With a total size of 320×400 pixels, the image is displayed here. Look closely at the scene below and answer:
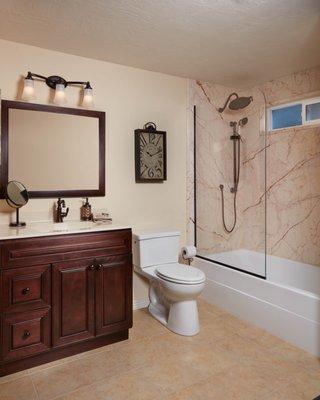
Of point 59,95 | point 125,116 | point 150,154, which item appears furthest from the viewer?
point 150,154

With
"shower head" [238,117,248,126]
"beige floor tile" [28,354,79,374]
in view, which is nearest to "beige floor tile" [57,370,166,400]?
"beige floor tile" [28,354,79,374]

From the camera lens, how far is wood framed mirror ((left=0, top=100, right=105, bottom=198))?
7.90ft

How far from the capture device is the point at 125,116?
2.95 meters

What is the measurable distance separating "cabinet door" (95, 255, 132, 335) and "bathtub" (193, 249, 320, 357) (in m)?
1.04

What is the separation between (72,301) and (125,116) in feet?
5.65

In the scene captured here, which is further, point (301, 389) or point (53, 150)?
point (53, 150)

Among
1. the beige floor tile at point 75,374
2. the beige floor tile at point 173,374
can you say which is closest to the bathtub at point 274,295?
the beige floor tile at point 173,374

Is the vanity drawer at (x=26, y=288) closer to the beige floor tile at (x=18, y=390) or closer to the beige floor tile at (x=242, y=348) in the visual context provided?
the beige floor tile at (x=18, y=390)

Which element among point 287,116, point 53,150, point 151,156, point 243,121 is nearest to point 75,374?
point 53,150

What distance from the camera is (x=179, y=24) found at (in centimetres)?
218

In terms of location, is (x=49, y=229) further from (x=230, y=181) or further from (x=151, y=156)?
(x=230, y=181)

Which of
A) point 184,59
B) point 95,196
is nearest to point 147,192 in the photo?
point 95,196

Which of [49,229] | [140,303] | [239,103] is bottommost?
[140,303]

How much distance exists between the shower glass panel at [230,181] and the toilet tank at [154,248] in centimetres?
58
